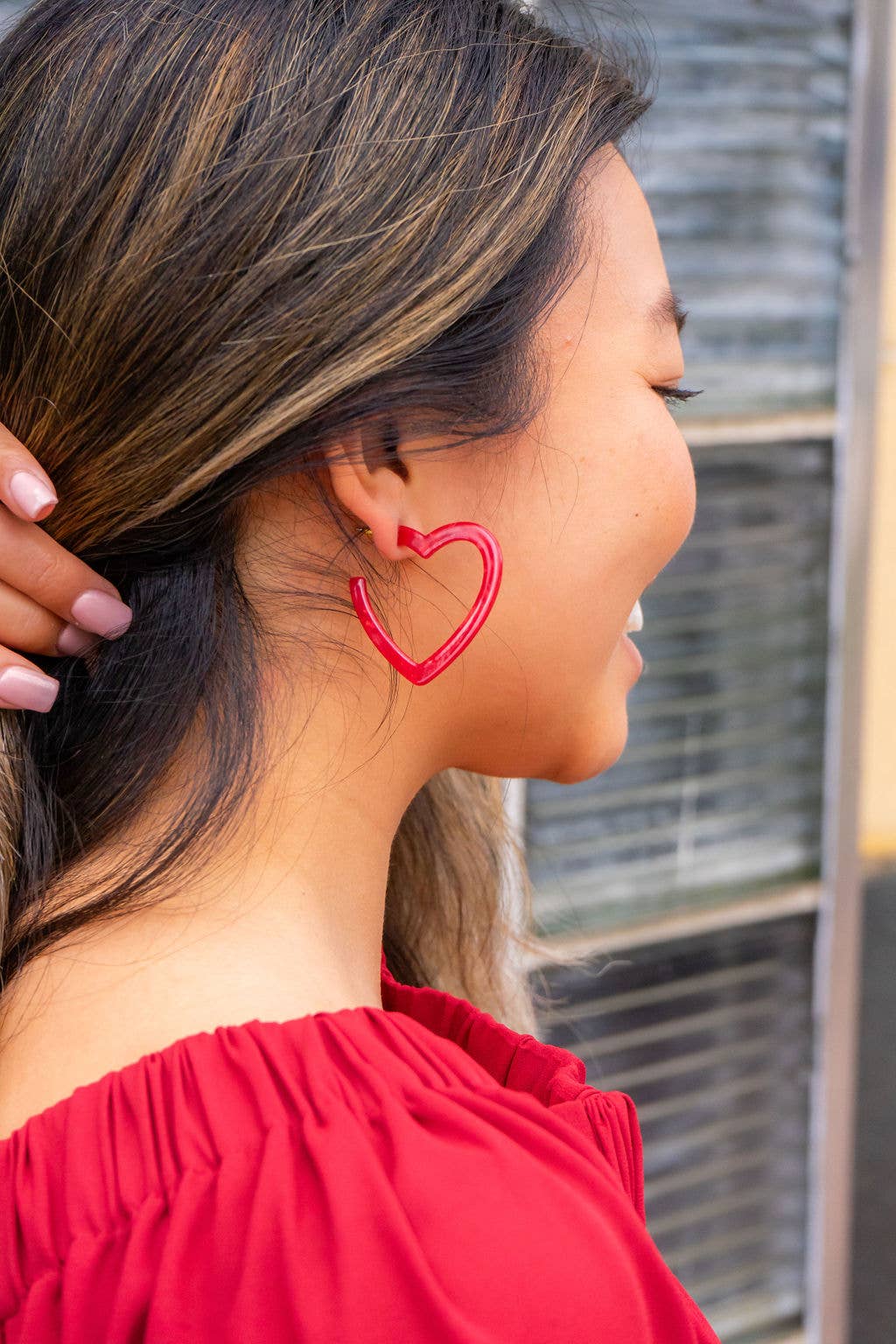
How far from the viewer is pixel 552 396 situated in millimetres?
709

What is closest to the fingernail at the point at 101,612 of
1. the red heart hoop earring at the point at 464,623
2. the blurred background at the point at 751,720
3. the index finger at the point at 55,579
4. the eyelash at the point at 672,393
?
the index finger at the point at 55,579

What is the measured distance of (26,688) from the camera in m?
0.69

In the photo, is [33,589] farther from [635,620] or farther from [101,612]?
[635,620]

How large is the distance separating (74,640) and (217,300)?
0.21 metres

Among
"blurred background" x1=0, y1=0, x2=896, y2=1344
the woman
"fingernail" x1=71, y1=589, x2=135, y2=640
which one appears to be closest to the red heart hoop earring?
the woman

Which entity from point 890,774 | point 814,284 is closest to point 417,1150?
point 814,284

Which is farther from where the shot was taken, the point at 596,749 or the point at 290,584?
the point at 596,749

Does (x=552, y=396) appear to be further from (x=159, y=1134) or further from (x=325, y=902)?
(x=159, y=1134)

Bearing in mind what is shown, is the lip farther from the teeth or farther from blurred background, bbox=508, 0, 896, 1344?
blurred background, bbox=508, 0, 896, 1344

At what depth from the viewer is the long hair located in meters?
0.63

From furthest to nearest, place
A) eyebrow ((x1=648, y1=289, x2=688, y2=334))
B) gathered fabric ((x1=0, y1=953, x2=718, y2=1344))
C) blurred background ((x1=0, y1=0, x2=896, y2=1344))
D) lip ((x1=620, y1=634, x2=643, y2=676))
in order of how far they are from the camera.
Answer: blurred background ((x1=0, y1=0, x2=896, y2=1344))
lip ((x1=620, y1=634, x2=643, y2=676))
eyebrow ((x1=648, y1=289, x2=688, y2=334))
gathered fabric ((x1=0, y1=953, x2=718, y2=1344))

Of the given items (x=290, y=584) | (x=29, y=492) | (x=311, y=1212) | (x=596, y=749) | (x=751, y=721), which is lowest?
(x=751, y=721)

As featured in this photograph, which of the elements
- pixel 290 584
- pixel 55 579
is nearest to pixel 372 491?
pixel 290 584

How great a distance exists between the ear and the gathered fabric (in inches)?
9.7
